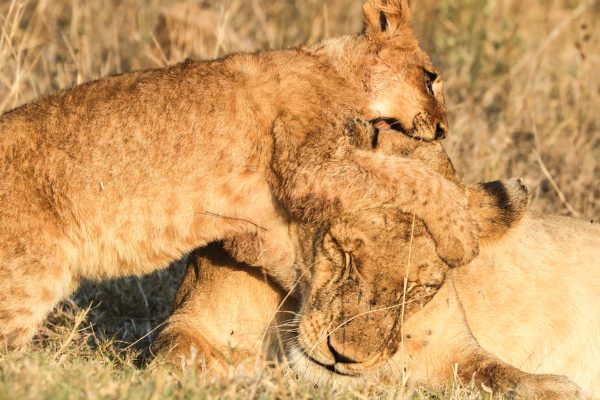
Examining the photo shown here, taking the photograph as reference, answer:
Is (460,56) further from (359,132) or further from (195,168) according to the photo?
(195,168)

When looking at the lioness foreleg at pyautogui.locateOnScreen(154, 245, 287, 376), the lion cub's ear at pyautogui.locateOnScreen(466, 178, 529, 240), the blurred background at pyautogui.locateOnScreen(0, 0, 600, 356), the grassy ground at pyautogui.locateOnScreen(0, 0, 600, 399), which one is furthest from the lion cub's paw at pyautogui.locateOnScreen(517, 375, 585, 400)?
the blurred background at pyautogui.locateOnScreen(0, 0, 600, 356)

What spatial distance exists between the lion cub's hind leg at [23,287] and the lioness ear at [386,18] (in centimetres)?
149

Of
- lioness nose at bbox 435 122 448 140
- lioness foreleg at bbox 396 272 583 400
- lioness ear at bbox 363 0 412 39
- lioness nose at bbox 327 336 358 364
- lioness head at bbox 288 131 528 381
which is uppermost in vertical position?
lioness ear at bbox 363 0 412 39

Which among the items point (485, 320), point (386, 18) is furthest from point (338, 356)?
point (386, 18)

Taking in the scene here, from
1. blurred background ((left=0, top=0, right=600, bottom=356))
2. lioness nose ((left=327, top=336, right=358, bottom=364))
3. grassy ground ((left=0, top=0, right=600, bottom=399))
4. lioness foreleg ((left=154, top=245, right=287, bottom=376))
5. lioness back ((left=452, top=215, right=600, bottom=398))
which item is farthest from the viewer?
blurred background ((left=0, top=0, right=600, bottom=356))

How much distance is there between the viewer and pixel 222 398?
2740 mm

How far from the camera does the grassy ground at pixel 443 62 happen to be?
17.3 feet

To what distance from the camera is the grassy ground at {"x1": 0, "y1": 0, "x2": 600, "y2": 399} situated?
5.28m

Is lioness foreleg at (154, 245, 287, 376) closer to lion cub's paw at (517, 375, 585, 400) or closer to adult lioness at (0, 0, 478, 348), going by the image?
adult lioness at (0, 0, 478, 348)

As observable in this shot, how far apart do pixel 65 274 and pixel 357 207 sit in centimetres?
106

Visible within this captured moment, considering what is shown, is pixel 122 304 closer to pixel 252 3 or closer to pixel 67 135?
pixel 67 135

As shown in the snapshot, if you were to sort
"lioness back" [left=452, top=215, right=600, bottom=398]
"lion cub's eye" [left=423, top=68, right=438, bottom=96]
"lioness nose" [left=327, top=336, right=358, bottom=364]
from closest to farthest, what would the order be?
"lioness nose" [left=327, top=336, right=358, bottom=364] < "lion cub's eye" [left=423, top=68, right=438, bottom=96] < "lioness back" [left=452, top=215, right=600, bottom=398]

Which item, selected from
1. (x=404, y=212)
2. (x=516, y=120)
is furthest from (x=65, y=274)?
(x=516, y=120)

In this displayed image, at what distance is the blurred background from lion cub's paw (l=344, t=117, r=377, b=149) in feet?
6.27
